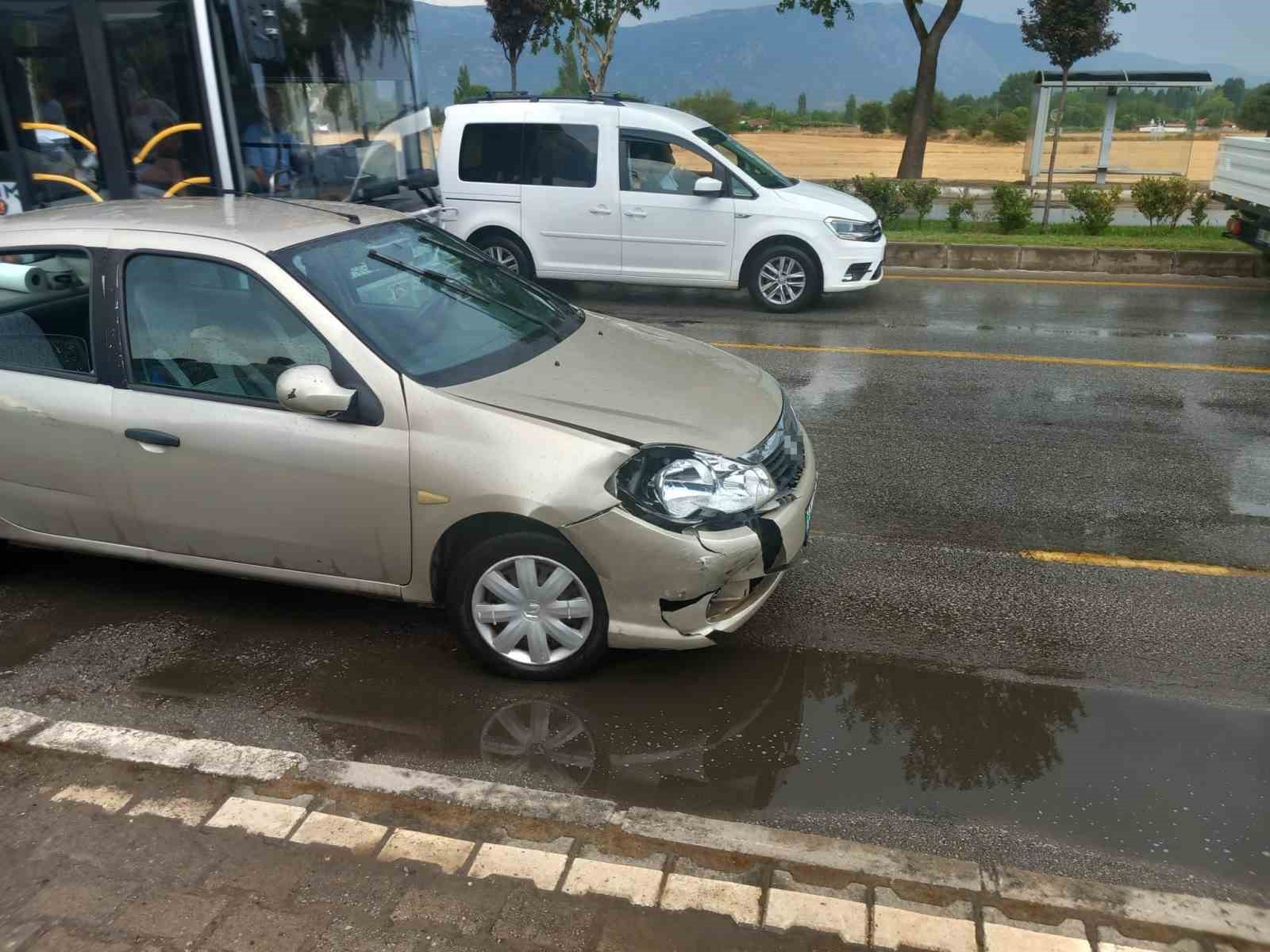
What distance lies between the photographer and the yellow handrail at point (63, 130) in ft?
28.7

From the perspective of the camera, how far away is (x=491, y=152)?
11.1 m

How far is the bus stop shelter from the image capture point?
21.0 meters

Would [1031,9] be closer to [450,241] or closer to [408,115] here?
[408,115]

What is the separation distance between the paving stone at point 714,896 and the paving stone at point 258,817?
112 cm

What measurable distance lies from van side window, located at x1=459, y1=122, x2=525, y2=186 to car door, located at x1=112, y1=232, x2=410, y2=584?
713 centimetres

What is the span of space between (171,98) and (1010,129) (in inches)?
1770

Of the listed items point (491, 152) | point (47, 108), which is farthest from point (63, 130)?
point (491, 152)

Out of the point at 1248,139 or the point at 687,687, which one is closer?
the point at 687,687

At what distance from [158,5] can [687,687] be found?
7.25 m

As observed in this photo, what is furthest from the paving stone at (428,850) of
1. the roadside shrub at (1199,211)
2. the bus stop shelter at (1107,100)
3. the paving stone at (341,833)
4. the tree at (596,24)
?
the bus stop shelter at (1107,100)

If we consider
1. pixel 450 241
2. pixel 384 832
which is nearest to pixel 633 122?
pixel 450 241

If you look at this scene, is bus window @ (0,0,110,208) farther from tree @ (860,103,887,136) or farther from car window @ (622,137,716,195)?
tree @ (860,103,887,136)

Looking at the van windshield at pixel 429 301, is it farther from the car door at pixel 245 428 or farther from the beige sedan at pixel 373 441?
the car door at pixel 245 428

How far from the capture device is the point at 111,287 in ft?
14.0
